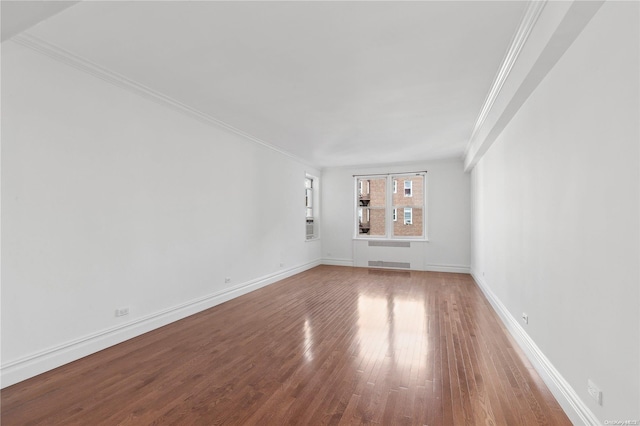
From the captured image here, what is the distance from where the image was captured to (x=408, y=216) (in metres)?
8.19

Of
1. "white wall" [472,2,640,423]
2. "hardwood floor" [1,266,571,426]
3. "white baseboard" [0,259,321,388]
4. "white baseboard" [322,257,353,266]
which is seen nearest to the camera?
"white wall" [472,2,640,423]

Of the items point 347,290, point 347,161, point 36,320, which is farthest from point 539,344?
point 347,161

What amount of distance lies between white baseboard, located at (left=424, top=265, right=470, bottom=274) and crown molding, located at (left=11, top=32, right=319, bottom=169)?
19.0ft

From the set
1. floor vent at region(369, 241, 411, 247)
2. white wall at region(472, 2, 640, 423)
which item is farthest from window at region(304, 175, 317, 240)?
white wall at region(472, 2, 640, 423)

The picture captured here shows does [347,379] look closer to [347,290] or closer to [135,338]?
[135,338]

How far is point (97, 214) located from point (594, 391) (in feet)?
13.8

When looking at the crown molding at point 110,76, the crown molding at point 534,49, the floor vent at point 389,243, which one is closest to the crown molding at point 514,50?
the crown molding at point 534,49

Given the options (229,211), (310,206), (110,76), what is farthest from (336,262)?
(110,76)

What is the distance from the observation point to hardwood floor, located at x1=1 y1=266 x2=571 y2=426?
2.06 m

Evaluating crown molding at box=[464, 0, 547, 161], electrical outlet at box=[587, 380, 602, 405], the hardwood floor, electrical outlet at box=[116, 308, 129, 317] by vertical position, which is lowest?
the hardwood floor

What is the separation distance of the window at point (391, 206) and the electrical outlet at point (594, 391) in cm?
626

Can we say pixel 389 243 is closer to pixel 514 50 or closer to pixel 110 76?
pixel 514 50

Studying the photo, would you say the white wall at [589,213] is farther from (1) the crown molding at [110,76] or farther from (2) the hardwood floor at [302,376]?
(1) the crown molding at [110,76]

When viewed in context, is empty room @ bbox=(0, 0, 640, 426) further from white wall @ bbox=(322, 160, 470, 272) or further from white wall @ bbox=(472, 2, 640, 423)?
white wall @ bbox=(322, 160, 470, 272)
